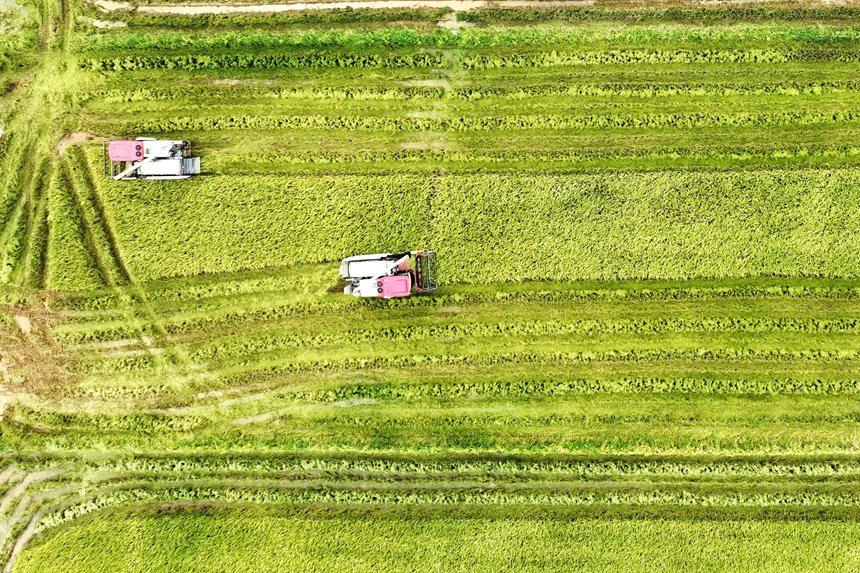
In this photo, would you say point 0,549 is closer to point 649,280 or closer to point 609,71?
point 649,280

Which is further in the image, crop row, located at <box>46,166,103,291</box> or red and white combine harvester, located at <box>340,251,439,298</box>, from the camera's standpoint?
crop row, located at <box>46,166,103,291</box>

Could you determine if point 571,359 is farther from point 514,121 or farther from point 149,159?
point 149,159

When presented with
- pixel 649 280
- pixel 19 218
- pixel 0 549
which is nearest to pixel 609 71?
pixel 649 280

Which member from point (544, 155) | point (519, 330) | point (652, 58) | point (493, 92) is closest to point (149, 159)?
point (493, 92)

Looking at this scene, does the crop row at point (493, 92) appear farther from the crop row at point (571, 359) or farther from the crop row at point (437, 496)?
the crop row at point (437, 496)

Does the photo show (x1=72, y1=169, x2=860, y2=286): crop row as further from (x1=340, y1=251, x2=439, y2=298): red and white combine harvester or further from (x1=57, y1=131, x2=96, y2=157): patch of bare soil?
(x1=57, y1=131, x2=96, y2=157): patch of bare soil

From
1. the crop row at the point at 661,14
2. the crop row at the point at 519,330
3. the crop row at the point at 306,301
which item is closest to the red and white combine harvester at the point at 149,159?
the crop row at the point at 306,301

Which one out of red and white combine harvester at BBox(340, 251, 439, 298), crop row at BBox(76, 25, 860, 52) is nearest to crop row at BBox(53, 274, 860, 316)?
red and white combine harvester at BBox(340, 251, 439, 298)
